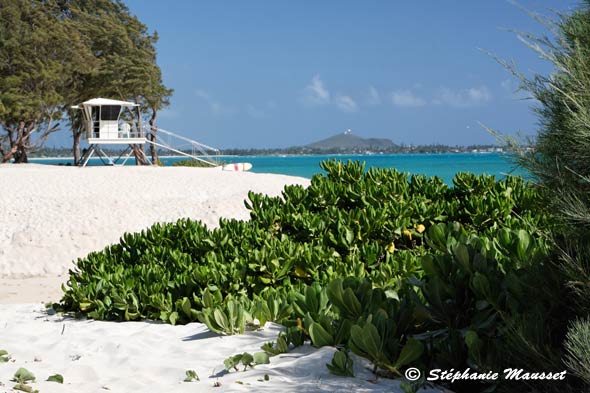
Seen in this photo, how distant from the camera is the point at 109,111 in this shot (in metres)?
34.9

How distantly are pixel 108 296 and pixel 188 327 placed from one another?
1.16m

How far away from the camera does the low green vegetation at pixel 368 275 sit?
3590 mm

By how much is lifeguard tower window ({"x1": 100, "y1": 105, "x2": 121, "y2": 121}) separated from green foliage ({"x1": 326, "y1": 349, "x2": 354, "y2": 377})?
33121 mm

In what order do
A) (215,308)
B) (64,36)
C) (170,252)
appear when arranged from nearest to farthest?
(215,308) → (170,252) → (64,36)

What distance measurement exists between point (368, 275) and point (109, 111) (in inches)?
1246

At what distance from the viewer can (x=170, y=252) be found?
21.3 ft

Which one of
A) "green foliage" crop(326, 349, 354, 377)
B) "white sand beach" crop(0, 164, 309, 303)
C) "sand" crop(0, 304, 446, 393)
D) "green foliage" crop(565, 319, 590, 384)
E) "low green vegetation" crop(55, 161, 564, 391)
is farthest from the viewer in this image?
"white sand beach" crop(0, 164, 309, 303)

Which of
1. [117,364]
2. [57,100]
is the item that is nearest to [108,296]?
[117,364]

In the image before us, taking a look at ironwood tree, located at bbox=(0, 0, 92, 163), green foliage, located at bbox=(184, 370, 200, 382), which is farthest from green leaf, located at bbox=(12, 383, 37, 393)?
ironwood tree, located at bbox=(0, 0, 92, 163)

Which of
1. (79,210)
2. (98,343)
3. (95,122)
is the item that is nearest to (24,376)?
(98,343)

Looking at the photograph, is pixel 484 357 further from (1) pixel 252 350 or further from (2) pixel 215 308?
(2) pixel 215 308

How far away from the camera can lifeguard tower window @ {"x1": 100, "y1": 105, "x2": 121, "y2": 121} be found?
34719mm

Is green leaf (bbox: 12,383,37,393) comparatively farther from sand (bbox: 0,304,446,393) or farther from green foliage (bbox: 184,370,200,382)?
green foliage (bbox: 184,370,200,382)

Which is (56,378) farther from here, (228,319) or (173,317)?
(173,317)
